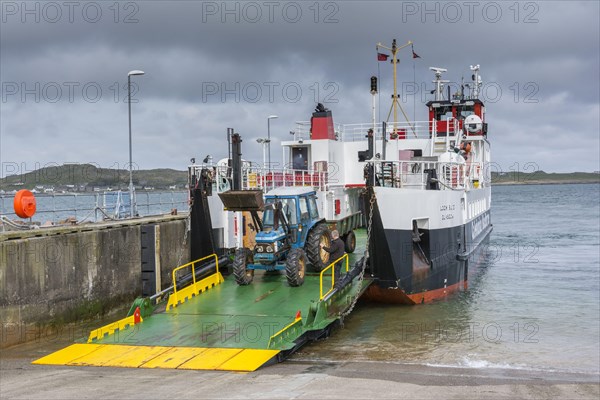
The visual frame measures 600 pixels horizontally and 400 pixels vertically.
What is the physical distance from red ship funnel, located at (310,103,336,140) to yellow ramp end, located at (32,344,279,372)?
47.0 feet

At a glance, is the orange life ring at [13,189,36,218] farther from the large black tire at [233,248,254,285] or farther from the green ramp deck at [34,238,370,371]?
the large black tire at [233,248,254,285]

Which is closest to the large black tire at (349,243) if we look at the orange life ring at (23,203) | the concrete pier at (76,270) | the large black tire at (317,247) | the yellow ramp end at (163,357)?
the large black tire at (317,247)

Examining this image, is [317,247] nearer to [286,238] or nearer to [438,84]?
[286,238]

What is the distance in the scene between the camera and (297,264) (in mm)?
14938

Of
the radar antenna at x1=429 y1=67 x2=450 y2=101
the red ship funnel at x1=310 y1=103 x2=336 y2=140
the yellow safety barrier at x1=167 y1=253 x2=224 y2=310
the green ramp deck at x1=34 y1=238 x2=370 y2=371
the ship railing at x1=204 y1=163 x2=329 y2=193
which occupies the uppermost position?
the radar antenna at x1=429 y1=67 x2=450 y2=101

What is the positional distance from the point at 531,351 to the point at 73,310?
11397 mm

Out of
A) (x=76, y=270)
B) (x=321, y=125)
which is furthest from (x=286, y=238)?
(x=321, y=125)

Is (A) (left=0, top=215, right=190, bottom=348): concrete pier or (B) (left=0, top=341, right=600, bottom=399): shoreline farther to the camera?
(A) (left=0, top=215, right=190, bottom=348): concrete pier

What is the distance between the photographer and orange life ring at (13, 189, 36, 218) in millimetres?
15734

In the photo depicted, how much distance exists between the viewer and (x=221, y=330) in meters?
12.6

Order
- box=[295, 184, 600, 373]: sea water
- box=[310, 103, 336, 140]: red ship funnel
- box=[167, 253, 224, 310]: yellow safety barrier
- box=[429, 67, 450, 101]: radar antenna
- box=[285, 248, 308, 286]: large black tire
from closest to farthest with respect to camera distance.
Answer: box=[295, 184, 600, 373]: sea water < box=[167, 253, 224, 310]: yellow safety barrier < box=[285, 248, 308, 286]: large black tire < box=[310, 103, 336, 140]: red ship funnel < box=[429, 67, 450, 101]: radar antenna

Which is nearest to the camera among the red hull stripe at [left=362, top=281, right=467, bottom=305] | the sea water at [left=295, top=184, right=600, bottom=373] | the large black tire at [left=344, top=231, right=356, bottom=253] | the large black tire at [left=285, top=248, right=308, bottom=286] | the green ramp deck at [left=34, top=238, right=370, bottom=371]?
the green ramp deck at [left=34, top=238, right=370, bottom=371]

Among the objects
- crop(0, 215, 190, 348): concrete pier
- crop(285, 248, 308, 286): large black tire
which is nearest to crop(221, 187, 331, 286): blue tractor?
crop(285, 248, 308, 286): large black tire

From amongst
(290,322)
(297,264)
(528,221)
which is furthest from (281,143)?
(528,221)
